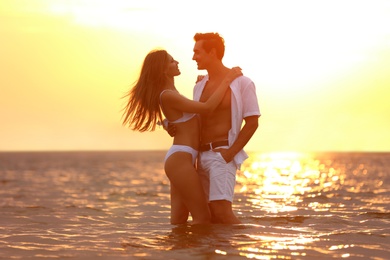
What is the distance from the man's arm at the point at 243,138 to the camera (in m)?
8.63

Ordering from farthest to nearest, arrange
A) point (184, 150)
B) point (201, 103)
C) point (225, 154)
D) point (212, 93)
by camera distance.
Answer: point (212, 93) → point (184, 150) → point (225, 154) → point (201, 103)

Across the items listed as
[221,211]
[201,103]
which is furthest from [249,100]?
[221,211]

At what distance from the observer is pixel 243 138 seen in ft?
28.5

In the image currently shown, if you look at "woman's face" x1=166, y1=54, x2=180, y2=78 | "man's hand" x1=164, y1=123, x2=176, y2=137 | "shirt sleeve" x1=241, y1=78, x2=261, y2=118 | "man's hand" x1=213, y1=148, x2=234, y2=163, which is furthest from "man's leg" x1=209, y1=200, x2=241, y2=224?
"woman's face" x1=166, y1=54, x2=180, y2=78

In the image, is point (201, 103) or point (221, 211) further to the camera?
point (221, 211)

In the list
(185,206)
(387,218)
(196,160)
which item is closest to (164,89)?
(196,160)

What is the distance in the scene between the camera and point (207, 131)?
885 centimetres

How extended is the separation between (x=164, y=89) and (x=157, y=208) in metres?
7.43

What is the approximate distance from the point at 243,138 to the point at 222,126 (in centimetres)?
30

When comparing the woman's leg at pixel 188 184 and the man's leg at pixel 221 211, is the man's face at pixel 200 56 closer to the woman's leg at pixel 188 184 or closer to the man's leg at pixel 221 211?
the woman's leg at pixel 188 184

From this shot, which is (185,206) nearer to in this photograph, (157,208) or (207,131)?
(207,131)

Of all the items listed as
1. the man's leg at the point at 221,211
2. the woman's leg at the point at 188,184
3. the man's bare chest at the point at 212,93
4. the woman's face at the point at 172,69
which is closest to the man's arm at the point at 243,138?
the man's bare chest at the point at 212,93

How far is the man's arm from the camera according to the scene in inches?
340

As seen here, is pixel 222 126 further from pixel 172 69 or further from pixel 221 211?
pixel 221 211
